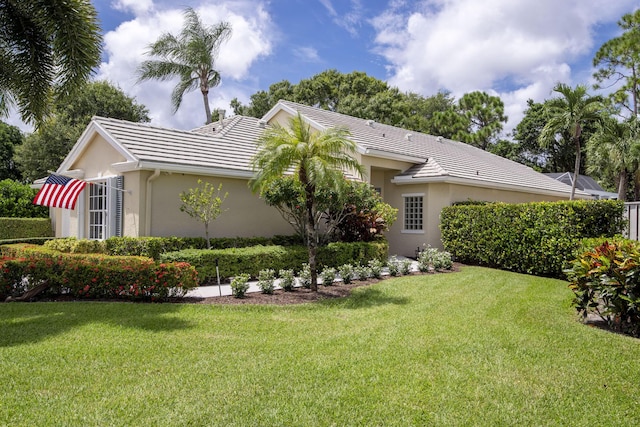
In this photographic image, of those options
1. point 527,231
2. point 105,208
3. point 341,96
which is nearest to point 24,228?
point 105,208

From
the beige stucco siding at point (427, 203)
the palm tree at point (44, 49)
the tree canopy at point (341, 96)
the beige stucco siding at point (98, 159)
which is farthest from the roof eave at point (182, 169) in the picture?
the tree canopy at point (341, 96)

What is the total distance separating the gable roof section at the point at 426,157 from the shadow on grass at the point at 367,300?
27.3 ft

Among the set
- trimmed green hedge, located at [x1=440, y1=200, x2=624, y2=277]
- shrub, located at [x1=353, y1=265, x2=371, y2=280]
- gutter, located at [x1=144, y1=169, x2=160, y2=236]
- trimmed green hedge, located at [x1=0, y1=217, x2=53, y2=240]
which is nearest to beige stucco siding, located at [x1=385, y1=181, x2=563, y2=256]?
trimmed green hedge, located at [x1=440, y1=200, x2=624, y2=277]

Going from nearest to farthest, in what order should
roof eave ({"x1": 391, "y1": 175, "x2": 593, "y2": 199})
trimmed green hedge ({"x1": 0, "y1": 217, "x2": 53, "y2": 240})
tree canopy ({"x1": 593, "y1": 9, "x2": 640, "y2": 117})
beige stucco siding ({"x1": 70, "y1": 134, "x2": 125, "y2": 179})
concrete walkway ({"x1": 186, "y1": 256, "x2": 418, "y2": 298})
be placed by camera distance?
concrete walkway ({"x1": 186, "y1": 256, "x2": 418, "y2": 298}) < beige stucco siding ({"x1": 70, "y1": 134, "x2": 125, "y2": 179}) < roof eave ({"x1": 391, "y1": 175, "x2": 593, "y2": 199}) < trimmed green hedge ({"x1": 0, "y1": 217, "x2": 53, "y2": 240}) < tree canopy ({"x1": 593, "y1": 9, "x2": 640, "y2": 117})

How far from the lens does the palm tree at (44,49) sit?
11.0 meters

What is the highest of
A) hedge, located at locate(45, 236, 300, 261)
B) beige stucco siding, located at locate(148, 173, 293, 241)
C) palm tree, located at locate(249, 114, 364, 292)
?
palm tree, located at locate(249, 114, 364, 292)

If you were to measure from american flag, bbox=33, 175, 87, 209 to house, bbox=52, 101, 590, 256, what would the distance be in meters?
0.93

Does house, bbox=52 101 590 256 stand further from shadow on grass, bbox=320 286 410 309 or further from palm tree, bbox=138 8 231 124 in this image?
palm tree, bbox=138 8 231 124

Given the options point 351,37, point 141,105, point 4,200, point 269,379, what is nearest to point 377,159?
point 351,37

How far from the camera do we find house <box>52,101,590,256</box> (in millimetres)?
12820

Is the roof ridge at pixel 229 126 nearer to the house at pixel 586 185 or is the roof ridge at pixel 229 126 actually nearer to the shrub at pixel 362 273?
the shrub at pixel 362 273

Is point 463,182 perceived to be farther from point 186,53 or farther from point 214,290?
point 186,53

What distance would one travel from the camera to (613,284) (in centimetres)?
718

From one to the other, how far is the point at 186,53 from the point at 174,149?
17.1 metres
